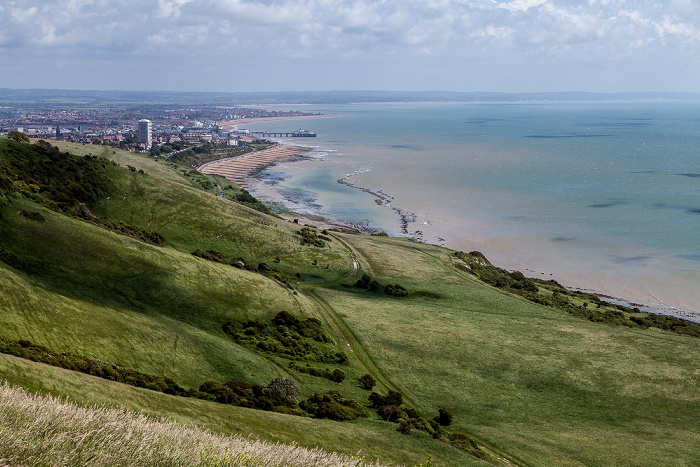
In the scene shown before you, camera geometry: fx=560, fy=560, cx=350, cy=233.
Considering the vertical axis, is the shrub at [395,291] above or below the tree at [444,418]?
below

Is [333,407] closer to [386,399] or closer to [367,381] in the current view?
[386,399]

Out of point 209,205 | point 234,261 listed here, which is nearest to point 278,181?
point 209,205

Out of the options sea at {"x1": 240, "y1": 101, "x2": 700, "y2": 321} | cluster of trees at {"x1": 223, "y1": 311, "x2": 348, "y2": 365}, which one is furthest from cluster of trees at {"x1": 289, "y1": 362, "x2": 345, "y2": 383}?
sea at {"x1": 240, "y1": 101, "x2": 700, "y2": 321}

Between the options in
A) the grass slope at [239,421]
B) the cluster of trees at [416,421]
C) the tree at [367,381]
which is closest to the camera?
the grass slope at [239,421]

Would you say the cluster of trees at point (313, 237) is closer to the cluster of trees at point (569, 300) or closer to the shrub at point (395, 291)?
the shrub at point (395, 291)

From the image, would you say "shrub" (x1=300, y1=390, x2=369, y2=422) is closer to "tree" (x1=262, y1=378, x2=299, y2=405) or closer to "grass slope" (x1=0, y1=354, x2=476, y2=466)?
"tree" (x1=262, y1=378, x2=299, y2=405)

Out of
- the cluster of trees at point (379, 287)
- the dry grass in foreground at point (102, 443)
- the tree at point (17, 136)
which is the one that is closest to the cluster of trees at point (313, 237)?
the cluster of trees at point (379, 287)

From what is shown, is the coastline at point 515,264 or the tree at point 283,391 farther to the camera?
the coastline at point 515,264
